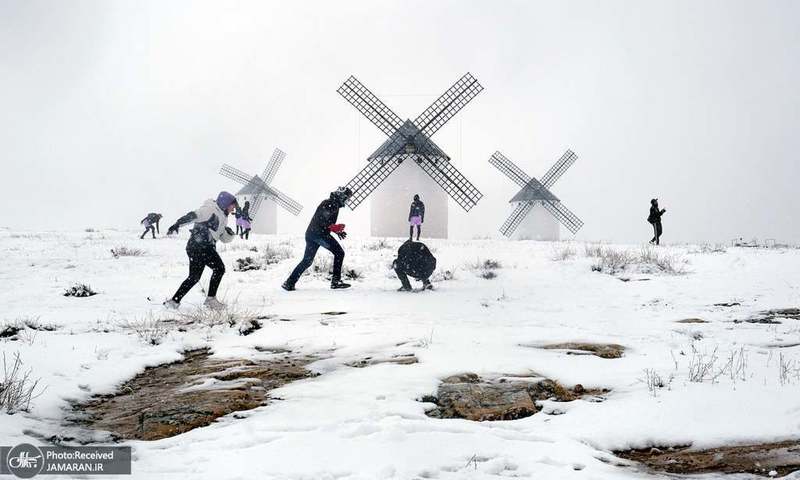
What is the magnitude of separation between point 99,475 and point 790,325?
7.52m

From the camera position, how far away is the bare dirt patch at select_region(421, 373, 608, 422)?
372 cm

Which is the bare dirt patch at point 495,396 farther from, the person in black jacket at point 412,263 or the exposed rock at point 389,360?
the person in black jacket at point 412,263

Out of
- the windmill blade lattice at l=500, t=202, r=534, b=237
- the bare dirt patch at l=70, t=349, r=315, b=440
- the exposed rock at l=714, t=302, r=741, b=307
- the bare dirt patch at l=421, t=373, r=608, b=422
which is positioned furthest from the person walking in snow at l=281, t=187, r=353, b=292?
the windmill blade lattice at l=500, t=202, r=534, b=237

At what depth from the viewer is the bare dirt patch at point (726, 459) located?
9.20 ft

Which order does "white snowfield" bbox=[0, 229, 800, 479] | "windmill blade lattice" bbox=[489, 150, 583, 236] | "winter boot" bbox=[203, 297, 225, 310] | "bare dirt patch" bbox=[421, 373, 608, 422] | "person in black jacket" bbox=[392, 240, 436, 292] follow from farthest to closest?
1. "windmill blade lattice" bbox=[489, 150, 583, 236]
2. "person in black jacket" bbox=[392, 240, 436, 292]
3. "winter boot" bbox=[203, 297, 225, 310]
4. "bare dirt patch" bbox=[421, 373, 608, 422]
5. "white snowfield" bbox=[0, 229, 800, 479]

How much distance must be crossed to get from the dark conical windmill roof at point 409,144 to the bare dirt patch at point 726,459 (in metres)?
22.9

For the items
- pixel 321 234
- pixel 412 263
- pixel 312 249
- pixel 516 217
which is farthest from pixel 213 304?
pixel 516 217

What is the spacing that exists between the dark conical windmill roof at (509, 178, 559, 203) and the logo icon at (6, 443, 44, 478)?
30.8m

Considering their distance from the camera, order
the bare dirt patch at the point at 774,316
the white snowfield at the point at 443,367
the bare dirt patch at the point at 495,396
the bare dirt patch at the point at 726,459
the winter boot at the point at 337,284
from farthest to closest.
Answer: the winter boot at the point at 337,284 → the bare dirt patch at the point at 774,316 → the bare dirt patch at the point at 495,396 → the white snowfield at the point at 443,367 → the bare dirt patch at the point at 726,459

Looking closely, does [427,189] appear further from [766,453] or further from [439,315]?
[766,453]

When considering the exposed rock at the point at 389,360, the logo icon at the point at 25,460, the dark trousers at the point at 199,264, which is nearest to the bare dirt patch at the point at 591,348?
the exposed rock at the point at 389,360

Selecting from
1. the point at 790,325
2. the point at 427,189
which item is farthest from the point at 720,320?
the point at 427,189

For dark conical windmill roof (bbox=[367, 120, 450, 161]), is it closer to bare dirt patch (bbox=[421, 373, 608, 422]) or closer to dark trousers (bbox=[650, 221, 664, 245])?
dark trousers (bbox=[650, 221, 664, 245])

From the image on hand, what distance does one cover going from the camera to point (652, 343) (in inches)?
228
